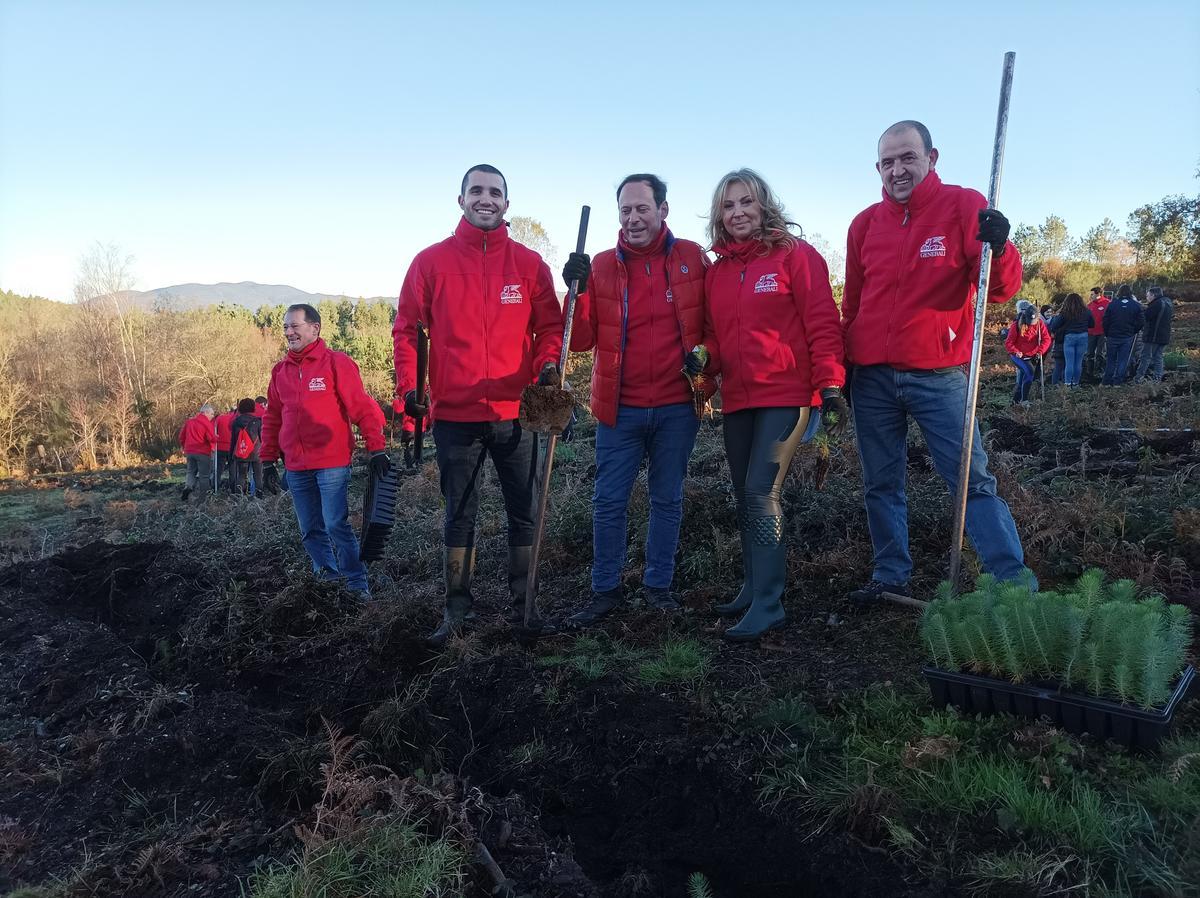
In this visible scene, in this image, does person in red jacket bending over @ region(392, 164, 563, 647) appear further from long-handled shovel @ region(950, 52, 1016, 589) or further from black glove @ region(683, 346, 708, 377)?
long-handled shovel @ region(950, 52, 1016, 589)

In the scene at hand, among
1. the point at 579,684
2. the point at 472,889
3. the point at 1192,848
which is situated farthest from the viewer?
the point at 579,684

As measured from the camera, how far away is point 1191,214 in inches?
1057

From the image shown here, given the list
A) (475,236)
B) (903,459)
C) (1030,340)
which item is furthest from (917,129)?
(1030,340)

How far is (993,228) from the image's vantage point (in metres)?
3.52

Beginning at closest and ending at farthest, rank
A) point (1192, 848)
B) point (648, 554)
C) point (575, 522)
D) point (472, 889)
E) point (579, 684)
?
point (1192, 848) < point (472, 889) < point (579, 684) < point (648, 554) < point (575, 522)

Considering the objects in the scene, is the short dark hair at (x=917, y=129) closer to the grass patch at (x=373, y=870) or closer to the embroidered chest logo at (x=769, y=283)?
the embroidered chest logo at (x=769, y=283)

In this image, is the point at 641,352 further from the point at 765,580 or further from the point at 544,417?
the point at 765,580

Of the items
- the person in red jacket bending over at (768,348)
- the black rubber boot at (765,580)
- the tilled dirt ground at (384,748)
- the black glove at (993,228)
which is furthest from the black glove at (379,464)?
the black glove at (993,228)

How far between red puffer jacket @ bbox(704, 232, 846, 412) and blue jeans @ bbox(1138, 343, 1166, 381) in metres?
14.6

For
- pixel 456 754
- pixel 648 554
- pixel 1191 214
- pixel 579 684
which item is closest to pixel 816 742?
pixel 579 684

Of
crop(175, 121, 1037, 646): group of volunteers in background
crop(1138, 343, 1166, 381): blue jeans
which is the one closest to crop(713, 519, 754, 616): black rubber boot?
crop(175, 121, 1037, 646): group of volunteers in background

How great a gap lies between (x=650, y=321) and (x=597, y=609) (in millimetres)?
1667

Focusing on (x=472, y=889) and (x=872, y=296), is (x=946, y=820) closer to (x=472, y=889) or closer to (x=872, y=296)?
(x=472, y=889)

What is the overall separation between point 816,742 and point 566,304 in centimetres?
255
